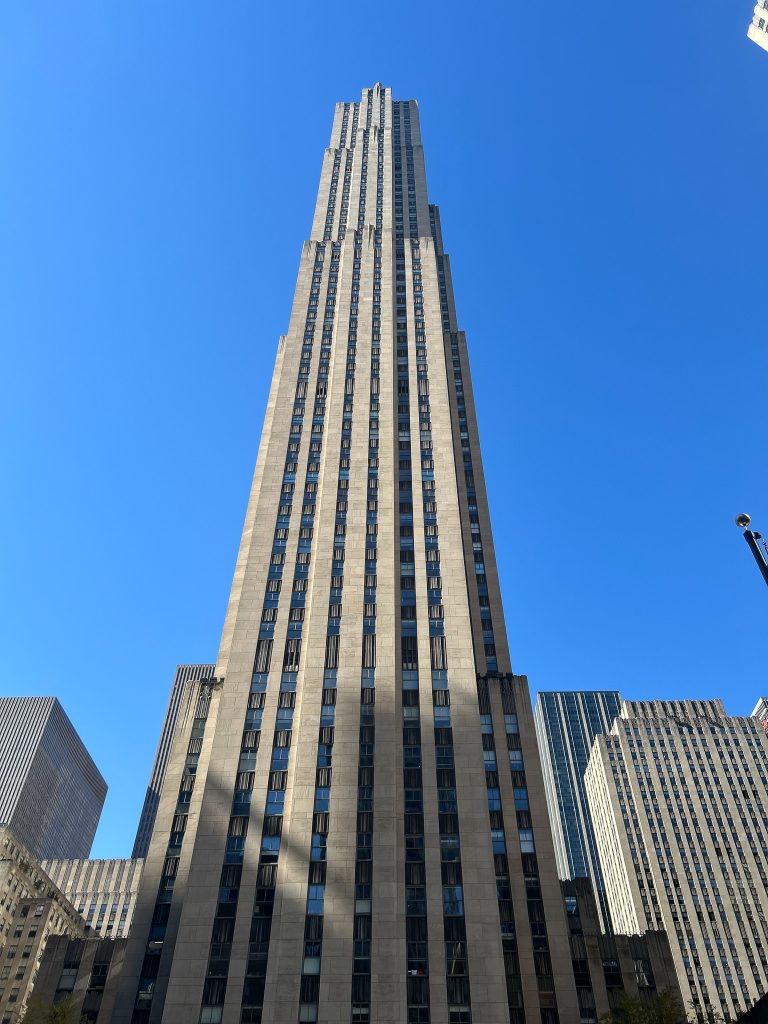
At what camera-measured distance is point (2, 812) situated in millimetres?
185875

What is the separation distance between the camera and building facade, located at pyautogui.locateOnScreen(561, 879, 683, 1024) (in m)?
63.3

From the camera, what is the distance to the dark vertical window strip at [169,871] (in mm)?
61381

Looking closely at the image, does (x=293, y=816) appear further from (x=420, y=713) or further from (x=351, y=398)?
(x=351, y=398)

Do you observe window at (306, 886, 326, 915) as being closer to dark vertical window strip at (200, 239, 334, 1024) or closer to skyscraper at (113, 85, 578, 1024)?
skyscraper at (113, 85, 578, 1024)

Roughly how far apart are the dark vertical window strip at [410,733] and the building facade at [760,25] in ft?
231

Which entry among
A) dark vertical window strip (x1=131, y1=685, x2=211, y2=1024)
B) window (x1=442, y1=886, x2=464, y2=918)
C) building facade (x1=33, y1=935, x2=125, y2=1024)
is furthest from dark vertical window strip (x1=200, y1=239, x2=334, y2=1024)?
window (x1=442, y1=886, x2=464, y2=918)

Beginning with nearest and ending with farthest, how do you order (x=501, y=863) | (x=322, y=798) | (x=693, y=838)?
(x=322, y=798)
(x=501, y=863)
(x=693, y=838)

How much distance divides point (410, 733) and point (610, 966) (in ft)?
81.7

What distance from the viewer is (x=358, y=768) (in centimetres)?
7031

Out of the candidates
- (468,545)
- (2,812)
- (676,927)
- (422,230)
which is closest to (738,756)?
(676,927)

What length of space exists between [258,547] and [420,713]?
90.2ft

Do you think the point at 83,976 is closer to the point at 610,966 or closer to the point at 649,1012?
the point at 610,966

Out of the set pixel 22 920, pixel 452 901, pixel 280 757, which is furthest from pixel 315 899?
pixel 22 920

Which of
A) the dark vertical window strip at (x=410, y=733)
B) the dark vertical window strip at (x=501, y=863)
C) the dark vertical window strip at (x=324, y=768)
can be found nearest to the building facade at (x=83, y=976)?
the dark vertical window strip at (x=324, y=768)
